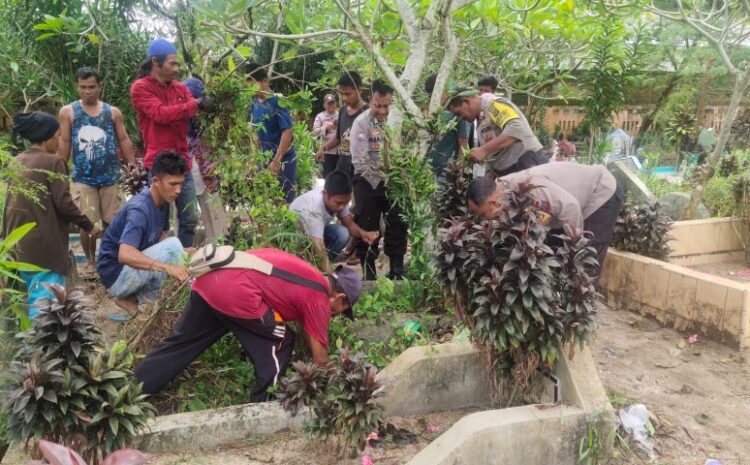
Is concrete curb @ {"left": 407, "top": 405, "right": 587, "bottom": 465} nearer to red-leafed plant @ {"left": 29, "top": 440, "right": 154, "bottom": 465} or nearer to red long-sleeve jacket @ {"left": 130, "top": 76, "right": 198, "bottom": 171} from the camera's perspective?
red-leafed plant @ {"left": 29, "top": 440, "right": 154, "bottom": 465}

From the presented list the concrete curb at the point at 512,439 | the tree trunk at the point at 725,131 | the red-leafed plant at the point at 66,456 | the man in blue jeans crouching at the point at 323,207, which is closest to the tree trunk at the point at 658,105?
the tree trunk at the point at 725,131

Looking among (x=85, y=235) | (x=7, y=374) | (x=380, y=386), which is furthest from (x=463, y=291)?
(x=85, y=235)

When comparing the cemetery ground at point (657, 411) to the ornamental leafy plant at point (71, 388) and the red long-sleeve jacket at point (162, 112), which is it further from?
the red long-sleeve jacket at point (162, 112)

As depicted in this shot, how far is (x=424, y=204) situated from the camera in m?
4.58

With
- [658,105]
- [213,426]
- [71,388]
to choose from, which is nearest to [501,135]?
[213,426]

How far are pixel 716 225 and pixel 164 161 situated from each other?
5067 millimetres

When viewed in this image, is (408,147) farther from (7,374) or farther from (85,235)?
(85,235)

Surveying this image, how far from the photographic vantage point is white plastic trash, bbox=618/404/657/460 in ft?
10.4

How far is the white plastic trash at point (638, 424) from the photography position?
3174mm

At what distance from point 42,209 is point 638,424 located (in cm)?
393

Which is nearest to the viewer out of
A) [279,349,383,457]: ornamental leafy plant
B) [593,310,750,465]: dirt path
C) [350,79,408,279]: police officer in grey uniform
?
[279,349,383,457]: ornamental leafy plant

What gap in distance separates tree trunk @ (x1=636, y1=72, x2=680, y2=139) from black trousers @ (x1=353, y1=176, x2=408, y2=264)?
12.4 meters

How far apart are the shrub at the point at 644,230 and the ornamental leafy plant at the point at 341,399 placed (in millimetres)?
3062

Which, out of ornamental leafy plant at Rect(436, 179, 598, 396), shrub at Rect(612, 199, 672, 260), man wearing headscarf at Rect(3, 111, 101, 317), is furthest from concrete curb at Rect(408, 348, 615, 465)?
man wearing headscarf at Rect(3, 111, 101, 317)
